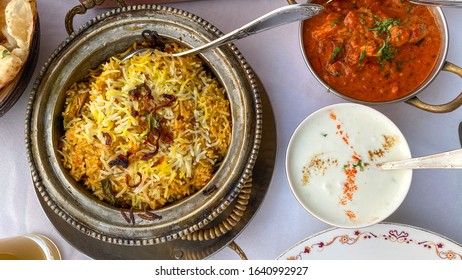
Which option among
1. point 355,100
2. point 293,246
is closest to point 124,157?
point 293,246

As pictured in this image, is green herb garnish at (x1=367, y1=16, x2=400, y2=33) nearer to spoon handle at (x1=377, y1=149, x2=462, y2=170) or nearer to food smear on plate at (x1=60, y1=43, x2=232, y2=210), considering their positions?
spoon handle at (x1=377, y1=149, x2=462, y2=170)

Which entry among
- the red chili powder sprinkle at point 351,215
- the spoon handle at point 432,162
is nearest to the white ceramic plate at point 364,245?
the red chili powder sprinkle at point 351,215

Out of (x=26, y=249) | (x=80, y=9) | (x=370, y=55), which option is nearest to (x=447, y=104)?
(x=370, y=55)

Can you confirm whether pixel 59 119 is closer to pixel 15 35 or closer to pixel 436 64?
pixel 15 35

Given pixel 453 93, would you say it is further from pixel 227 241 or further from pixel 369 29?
pixel 227 241

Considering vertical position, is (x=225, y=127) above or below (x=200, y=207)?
above

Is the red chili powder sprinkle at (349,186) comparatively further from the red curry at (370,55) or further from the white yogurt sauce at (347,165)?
the red curry at (370,55)
